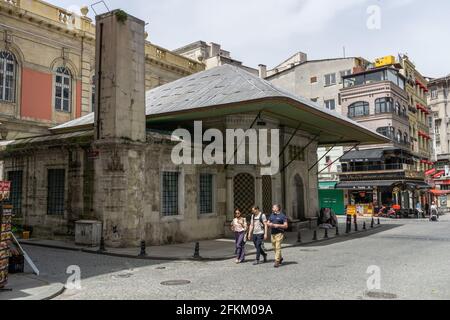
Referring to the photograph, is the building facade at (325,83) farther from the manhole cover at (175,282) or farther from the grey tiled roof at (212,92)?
the manhole cover at (175,282)

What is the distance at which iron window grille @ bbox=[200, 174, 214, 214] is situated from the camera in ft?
61.8

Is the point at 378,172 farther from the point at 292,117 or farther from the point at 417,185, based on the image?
the point at 292,117

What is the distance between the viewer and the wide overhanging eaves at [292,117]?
1638cm

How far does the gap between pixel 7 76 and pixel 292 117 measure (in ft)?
58.8

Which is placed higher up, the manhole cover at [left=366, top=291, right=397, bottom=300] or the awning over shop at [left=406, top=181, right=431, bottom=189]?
the awning over shop at [left=406, top=181, right=431, bottom=189]

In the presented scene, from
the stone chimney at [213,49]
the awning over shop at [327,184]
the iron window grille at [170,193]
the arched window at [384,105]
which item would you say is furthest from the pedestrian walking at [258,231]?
the stone chimney at [213,49]

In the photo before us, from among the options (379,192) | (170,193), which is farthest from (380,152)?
(170,193)

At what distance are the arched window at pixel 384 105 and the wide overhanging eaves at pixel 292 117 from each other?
1609cm

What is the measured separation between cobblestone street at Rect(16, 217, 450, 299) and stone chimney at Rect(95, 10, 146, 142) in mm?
5034

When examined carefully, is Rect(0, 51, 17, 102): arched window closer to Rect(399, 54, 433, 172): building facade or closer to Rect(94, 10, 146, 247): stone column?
Rect(94, 10, 146, 247): stone column

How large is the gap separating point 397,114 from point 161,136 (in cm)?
3494

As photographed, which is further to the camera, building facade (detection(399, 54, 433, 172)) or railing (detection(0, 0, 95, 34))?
building facade (detection(399, 54, 433, 172))

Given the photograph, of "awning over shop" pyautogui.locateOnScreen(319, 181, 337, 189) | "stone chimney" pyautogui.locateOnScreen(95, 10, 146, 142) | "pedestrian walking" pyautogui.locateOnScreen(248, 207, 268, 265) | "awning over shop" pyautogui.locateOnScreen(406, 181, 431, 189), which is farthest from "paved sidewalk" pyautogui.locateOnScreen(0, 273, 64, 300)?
"awning over shop" pyautogui.locateOnScreen(319, 181, 337, 189)
